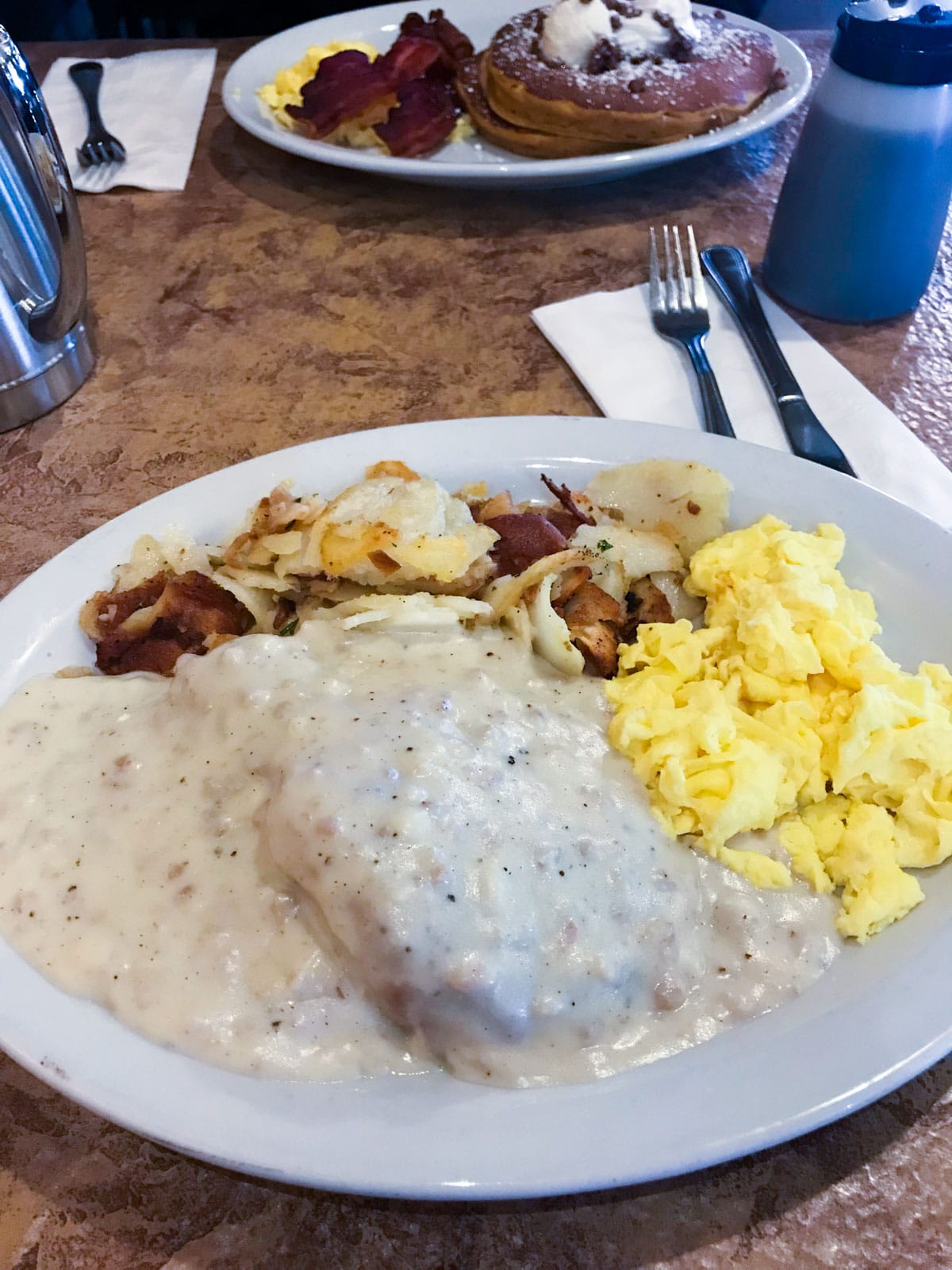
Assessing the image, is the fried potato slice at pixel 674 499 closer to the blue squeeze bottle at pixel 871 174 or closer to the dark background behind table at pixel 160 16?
the blue squeeze bottle at pixel 871 174

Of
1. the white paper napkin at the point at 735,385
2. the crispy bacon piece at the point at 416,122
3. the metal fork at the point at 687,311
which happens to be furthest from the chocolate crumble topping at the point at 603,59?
the white paper napkin at the point at 735,385

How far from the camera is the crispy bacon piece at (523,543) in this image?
50.5 inches

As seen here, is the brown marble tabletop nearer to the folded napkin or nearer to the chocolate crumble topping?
the folded napkin

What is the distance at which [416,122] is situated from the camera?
224 centimetres

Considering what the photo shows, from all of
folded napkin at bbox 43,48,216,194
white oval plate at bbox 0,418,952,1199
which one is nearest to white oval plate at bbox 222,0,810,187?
folded napkin at bbox 43,48,216,194

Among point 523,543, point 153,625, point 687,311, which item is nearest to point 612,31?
point 687,311

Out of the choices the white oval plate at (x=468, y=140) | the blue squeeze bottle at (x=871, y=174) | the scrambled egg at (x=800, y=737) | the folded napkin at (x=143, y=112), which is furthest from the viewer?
the folded napkin at (x=143, y=112)

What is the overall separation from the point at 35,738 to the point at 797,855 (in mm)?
916

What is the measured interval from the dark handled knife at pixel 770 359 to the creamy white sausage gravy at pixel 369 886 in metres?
0.79

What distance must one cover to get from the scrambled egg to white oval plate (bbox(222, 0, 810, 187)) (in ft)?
4.34

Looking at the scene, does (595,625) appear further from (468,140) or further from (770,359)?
(468,140)

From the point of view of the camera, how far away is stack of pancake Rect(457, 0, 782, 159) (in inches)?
83.7

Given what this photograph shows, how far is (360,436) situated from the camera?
1.45 metres

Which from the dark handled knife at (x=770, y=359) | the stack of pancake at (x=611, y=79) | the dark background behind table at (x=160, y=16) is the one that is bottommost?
the dark handled knife at (x=770, y=359)
